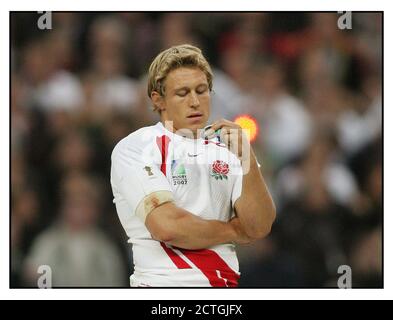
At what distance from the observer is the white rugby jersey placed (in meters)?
5.50

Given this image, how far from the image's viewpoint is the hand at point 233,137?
17.3ft

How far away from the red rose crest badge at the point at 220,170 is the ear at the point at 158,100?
70 cm

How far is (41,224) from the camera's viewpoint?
7559 millimetres

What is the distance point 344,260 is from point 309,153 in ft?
4.18

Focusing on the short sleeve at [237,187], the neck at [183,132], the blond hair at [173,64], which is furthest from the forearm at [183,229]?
the blond hair at [173,64]

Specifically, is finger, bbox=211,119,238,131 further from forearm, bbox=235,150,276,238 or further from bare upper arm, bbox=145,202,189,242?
bare upper arm, bbox=145,202,189,242

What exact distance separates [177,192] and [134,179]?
364mm

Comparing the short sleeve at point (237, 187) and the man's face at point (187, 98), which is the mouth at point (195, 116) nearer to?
the man's face at point (187, 98)

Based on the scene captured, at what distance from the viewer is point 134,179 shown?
5.54m

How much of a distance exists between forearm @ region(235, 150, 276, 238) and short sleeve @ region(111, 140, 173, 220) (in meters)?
0.60

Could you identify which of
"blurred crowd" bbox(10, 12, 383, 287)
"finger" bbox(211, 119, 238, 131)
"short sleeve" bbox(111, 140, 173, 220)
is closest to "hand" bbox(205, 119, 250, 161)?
"finger" bbox(211, 119, 238, 131)
